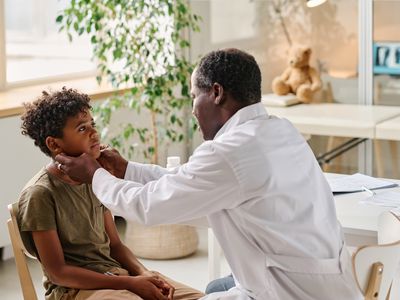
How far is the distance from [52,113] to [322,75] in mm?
2765

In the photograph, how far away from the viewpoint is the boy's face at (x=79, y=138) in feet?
8.04

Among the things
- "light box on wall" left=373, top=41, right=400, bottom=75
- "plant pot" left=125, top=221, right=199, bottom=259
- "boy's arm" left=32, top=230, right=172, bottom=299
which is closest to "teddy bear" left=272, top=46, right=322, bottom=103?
"light box on wall" left=373, top=41, right=400, bottom=75

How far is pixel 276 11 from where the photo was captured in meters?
5.05

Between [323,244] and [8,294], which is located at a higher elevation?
[323,244]

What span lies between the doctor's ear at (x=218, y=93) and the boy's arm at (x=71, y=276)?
589 mm

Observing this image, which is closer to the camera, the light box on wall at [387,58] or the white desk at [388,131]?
the white desk at [388,131]

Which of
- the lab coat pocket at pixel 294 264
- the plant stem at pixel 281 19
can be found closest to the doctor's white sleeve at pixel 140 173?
the lab coat pocket at pixel 294 264

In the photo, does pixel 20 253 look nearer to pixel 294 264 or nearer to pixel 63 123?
pixel 63 123

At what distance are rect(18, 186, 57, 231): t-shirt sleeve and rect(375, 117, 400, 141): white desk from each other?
2265 millimetres

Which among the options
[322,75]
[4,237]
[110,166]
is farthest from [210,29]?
[110,166]

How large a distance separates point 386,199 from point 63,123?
107 cm

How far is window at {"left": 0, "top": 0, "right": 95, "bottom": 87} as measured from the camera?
4.78 metres

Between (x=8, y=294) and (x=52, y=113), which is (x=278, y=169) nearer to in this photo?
(x=52, y=113)

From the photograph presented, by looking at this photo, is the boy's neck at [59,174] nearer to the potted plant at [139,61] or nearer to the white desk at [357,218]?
the white desk at [357,218]
